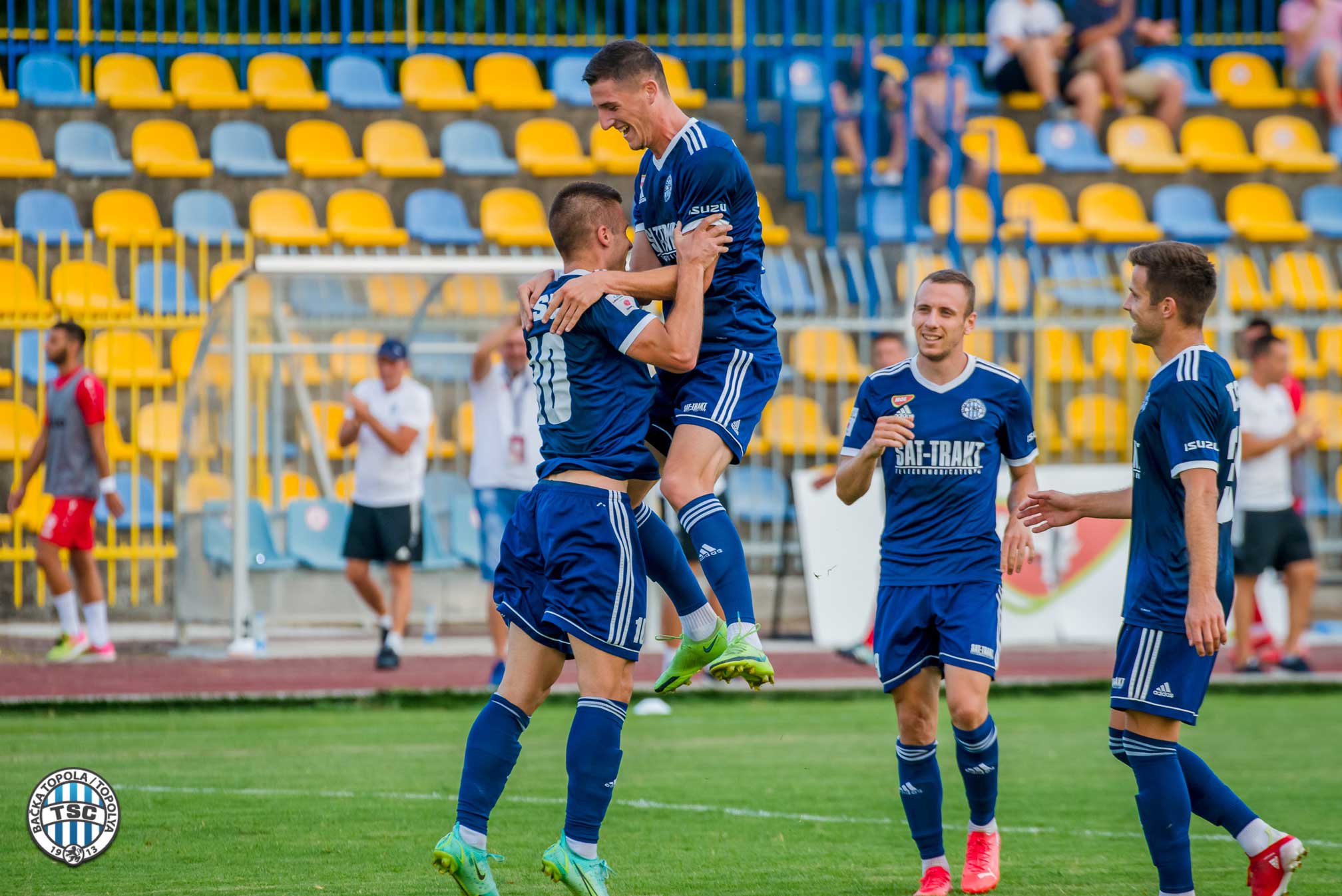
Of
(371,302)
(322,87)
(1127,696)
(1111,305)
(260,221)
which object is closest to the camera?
(1127,696)

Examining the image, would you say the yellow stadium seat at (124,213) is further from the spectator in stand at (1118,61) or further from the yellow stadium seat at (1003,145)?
the spectator in stand at (1118,61)

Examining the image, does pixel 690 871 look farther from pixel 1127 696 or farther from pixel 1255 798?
pixel 1255 798

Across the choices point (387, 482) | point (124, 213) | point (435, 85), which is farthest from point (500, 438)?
point (435, 85)

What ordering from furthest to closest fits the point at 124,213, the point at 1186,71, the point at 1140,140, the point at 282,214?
the point at 1186,71 < the point at 1140,140 < the point at 282,214 < the point at 124,213

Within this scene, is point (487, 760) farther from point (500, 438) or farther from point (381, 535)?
point (381, 535)

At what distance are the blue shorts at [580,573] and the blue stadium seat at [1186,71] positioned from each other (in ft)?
54.1

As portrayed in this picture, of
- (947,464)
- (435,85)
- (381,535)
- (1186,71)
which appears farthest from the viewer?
(1186,71)

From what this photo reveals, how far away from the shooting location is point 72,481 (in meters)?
12.1

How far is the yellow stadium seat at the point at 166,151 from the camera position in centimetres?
1683

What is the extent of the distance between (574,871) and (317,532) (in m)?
8.96

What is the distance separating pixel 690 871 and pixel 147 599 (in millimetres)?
9377

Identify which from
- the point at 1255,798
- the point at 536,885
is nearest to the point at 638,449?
the point at 536,885

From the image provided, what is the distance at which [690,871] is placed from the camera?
580cm

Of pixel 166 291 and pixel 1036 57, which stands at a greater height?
pixel 1036 57
